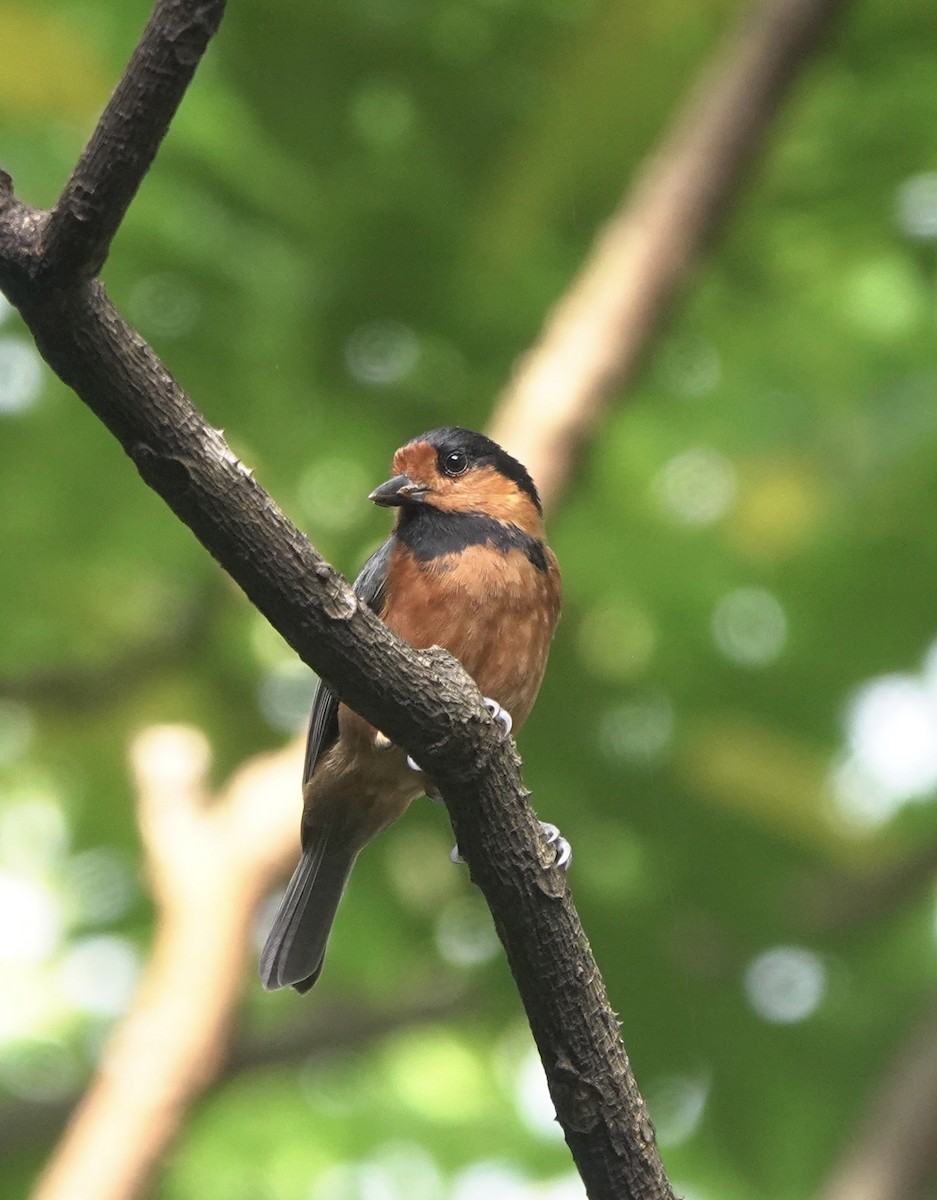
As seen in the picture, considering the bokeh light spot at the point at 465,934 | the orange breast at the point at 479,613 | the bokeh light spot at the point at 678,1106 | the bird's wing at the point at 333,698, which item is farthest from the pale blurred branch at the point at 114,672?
the bokeh light spot at the point at 678,1106

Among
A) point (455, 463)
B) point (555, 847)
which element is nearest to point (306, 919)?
point (455, 463)

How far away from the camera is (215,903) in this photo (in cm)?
646

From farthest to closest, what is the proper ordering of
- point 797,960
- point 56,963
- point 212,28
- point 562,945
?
point 56,963 → point 797,960 → point 562,945 → point 212,28

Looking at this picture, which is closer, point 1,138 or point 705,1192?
point 1,138

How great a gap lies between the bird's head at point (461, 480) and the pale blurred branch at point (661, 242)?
4.31ft

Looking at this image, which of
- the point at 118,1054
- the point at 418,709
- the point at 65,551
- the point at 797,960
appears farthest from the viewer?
the point at 797,960

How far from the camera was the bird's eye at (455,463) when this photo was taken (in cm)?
529

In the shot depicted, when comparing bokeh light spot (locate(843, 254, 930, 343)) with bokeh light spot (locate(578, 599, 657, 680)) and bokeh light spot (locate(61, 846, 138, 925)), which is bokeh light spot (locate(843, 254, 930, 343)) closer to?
bokeh light spot (locate(578, 599, 657, 680))

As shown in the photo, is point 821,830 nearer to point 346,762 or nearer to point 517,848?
point 346,762

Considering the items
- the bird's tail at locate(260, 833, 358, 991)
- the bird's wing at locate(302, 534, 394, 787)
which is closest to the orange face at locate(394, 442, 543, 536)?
the bird's wing at locate(302, 534, 394, 787)

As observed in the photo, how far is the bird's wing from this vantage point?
4.93m

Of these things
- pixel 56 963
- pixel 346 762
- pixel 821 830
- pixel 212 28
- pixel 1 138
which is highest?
pixel 1 138

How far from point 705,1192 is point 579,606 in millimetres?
2969

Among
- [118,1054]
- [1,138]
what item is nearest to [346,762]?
[118,1054]
